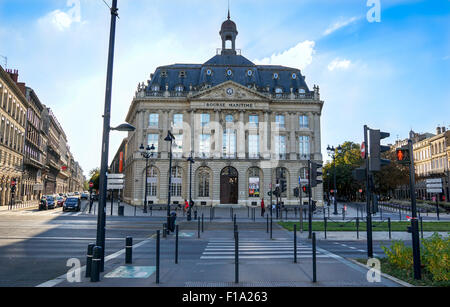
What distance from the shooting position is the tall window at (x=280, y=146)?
53.7 meters

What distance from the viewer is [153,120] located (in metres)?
53.9

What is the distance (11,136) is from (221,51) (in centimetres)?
3689

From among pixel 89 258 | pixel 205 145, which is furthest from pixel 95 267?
pixel 205 145

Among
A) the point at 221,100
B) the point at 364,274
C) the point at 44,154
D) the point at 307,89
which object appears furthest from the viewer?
the point at 44,154

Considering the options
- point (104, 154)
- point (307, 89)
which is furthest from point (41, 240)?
point (307, 89)

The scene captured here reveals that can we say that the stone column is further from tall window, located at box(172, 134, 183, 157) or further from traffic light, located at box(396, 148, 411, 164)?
traffic light, located at box(396, 148, 411, 164)

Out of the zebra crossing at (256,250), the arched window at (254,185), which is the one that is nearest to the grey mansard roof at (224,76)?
the arched window at (254,185)

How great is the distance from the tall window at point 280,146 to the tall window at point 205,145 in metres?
10.9

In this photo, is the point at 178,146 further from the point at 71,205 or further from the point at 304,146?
the point at 304,146

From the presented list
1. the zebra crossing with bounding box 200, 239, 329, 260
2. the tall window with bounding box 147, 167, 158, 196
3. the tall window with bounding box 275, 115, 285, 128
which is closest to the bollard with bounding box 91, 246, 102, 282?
the zebra crossing with bounding box 200, 239, 329, 260

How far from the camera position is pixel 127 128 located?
9078 mm

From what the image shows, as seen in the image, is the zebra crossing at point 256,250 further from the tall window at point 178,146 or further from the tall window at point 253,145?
the tall window at point 178,146
